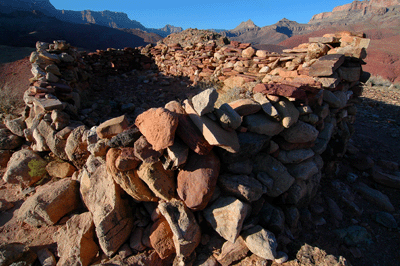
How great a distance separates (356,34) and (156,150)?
4573 millimetres

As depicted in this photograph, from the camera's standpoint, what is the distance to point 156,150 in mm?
2010

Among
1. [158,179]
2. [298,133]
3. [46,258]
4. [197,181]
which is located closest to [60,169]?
[46,258]

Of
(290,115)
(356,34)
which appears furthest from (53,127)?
(356,34)

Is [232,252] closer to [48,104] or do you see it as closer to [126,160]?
[126,160]

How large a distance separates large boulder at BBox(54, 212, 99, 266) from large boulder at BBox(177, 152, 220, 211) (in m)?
1.13

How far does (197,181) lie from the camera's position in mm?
2117

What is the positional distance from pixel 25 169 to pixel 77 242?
185 cm

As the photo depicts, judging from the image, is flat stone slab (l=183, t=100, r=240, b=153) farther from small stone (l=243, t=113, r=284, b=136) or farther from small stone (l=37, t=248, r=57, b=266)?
small stone (l=37, t=248, r=57, b=266)

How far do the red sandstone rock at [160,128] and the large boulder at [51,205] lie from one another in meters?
1.54

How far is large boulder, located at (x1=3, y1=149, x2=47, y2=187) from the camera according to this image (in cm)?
316

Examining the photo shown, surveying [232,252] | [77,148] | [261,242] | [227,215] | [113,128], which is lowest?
[232,252]

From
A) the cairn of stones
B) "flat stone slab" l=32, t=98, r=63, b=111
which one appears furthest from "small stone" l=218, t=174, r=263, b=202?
"flat stone slab" l=32, t=98, r=63, b=111

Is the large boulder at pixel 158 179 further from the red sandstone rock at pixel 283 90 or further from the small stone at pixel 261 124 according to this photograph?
the red sandstone rock at pixel 283 90

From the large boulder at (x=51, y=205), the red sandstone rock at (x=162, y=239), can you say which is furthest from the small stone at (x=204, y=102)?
the large boulder at (x=51, y=205)
